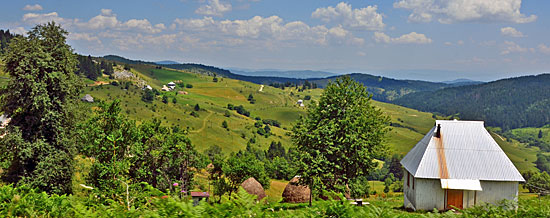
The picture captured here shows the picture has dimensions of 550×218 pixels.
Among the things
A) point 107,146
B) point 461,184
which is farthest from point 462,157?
point 107,146

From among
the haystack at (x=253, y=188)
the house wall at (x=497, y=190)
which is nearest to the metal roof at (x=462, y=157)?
the house wall at (x=497, y=190)

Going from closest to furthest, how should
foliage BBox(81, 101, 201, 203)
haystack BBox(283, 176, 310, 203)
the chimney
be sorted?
foliage BBox(81, 101, 201, 203)
the chimney
haystack BBox(283, 176, 310, 203)

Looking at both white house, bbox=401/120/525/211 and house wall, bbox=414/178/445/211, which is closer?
white house, bbox=401/120/525/211

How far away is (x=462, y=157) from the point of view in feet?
91.6

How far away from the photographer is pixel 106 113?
24.5 metres

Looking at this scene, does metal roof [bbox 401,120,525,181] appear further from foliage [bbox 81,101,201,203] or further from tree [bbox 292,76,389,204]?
foliage [bbox 81,101,201,203]

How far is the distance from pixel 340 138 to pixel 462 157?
9.06 meters

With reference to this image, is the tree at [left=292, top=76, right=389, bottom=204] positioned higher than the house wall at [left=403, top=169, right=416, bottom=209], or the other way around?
the tree at [left=292, top=76, right=389, bottom=204]

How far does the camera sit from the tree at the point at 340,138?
30281 mm

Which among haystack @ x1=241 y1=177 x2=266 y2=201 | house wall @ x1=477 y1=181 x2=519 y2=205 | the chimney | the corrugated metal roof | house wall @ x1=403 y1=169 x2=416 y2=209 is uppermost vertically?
the chimney

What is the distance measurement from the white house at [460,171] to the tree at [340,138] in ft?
13.3

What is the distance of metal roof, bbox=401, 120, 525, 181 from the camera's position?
27.2 meters

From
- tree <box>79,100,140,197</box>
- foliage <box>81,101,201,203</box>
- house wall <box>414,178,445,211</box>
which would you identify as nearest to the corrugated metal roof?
house wall <box>414,178,445,211</box>

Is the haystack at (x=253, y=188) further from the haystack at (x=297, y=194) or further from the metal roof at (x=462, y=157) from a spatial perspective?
the metal roof at (x=462, y=157)
